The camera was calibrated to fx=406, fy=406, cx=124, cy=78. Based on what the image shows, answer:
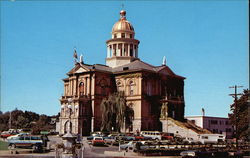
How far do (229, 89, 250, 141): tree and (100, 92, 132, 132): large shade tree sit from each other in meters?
21.6

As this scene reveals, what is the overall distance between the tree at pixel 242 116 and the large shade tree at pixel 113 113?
70.9ft

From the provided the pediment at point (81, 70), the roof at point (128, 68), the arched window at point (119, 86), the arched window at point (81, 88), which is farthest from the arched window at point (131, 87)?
the arched window at point (81, 88)

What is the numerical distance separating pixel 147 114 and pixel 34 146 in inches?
1499

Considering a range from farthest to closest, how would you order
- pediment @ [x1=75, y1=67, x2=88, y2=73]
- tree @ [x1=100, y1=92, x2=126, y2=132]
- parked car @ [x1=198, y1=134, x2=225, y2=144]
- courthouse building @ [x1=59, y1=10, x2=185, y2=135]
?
1. pediment @ [x1=75, y1=67, x2=88, y2=73]
2. courthouse building @ [x1=59, y1=10, x2=185, y2=135]
3. tree @ [x1=100, y1=92, x2=126, y2=132]
4. parked car @ [x1=198, y1=134, x2=225, y2=144]

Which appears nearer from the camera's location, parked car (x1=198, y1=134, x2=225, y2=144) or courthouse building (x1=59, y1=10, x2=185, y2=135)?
parked car (x1=198, y1=134, x2=225, y2=144)

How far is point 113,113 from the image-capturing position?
75500 mm

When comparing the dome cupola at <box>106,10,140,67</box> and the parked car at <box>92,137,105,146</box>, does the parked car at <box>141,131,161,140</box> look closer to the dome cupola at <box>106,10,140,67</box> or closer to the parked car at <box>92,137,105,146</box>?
the parked car at <box>92,137,105,146</box>

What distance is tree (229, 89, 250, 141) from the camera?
180 ft

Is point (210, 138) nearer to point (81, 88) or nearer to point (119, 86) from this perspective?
point (119, 86)

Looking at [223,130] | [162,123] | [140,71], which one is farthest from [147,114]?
[223,130]

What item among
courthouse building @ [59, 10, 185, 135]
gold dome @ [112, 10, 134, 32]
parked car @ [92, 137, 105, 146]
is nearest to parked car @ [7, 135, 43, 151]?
parked car @ [92, 137, 105, 146]

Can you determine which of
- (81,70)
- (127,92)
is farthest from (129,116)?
(81,70)

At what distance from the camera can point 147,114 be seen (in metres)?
82.1

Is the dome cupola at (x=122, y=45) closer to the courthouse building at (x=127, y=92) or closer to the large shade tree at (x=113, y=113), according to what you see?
the courthouse building at (x=127, y=92)
